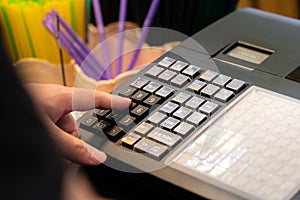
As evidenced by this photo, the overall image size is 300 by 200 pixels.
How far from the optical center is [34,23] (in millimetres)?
934

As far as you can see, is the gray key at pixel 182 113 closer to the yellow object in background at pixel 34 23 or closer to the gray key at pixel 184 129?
the gray key at pixel 184 129

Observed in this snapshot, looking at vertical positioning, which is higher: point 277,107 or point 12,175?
point 12,175

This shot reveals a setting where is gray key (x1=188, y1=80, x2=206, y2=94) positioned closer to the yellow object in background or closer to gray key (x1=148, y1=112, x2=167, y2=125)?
gray key (x1=148, y1=112, x2=167, y2=125)

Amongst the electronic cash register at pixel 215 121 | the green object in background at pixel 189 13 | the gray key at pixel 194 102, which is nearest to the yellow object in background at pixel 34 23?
the green object in background at pixel 189 13

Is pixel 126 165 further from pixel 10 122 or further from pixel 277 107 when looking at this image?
pixel 10 122

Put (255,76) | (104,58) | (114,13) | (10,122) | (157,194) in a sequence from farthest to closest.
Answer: (114,13) < (104,58) < (255,76) < (157,194) < (10,122)

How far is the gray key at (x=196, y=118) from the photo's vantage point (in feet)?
2.10

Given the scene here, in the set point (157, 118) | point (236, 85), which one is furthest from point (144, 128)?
point (236, 85)

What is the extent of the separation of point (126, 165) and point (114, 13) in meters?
0.59

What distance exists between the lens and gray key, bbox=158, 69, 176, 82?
27.9 inches

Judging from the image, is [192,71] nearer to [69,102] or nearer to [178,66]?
[178,66]

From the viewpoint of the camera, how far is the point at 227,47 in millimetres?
779

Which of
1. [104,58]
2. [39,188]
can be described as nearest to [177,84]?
[104,58]

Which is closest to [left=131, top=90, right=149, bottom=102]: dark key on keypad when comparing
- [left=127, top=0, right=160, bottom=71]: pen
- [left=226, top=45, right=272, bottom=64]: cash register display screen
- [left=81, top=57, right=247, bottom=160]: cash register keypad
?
[left=81, top=57, right=247, bottom=160]: cash register keypad
